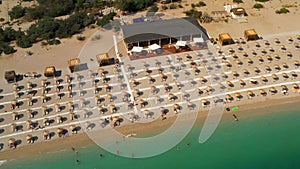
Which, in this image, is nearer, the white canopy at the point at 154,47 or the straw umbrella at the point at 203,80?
the straw umbrella at the point at 203,80

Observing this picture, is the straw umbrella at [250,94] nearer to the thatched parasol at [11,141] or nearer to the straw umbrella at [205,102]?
the straw umbrella at [205,102]

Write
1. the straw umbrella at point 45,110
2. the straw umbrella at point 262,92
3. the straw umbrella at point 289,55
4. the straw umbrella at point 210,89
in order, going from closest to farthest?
1. the straw umbrella at point 45,110
2. the straw umbrella at point 262,92
3. the straw umbrella at point 210,89
4. the straw umbrella at point 289,55

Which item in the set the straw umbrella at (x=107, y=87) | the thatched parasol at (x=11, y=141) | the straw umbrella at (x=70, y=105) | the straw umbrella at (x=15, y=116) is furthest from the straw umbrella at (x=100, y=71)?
the thatched parasol at (x=11, y=141)

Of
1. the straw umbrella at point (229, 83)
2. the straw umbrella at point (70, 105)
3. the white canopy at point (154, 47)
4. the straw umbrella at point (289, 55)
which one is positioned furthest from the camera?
the white canopy at point (154, 47)

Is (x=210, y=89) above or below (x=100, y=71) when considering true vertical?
below

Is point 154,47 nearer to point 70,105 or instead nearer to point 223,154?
point 70,105

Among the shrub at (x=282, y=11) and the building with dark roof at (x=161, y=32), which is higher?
the shrub at (x=282, y=11)

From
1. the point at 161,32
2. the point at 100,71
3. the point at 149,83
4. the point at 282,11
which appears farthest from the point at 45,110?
the point at 282,11
